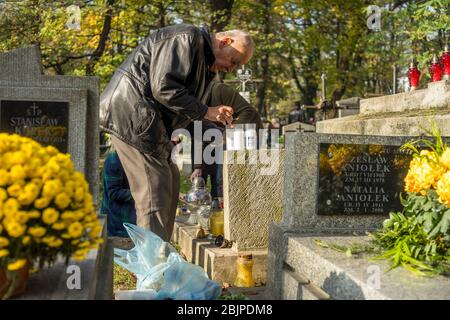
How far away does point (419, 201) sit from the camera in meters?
2.79

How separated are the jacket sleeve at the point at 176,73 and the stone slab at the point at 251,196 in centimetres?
98

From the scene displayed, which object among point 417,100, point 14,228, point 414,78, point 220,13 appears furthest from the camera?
point 220,13

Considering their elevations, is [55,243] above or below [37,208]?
below

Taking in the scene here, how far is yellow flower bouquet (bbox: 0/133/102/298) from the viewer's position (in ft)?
6.07

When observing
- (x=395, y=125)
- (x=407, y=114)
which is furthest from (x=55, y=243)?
(x=407, y=114)

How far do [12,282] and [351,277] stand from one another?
1482mm

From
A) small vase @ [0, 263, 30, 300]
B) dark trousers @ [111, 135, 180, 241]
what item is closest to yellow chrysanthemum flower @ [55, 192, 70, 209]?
small vase @ [0, 263, 30, 300]

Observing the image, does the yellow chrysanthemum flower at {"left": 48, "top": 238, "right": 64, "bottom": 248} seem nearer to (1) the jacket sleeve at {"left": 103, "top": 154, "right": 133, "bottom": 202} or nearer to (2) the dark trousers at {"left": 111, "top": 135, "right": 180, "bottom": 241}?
(2) the dark trousers at {"left": 111, "top": 135, "right": 180, "bottom": 241}

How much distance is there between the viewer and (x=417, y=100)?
6508 millimetres

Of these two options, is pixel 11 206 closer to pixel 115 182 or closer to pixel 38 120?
pixel 38 120

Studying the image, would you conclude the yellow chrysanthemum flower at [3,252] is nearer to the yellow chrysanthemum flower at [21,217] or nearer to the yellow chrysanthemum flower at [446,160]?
the yellow chrysanthemum flower at [21,217]

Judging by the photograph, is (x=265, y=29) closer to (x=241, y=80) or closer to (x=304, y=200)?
(x=241, y=80)

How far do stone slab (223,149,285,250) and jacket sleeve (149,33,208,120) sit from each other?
983mm
